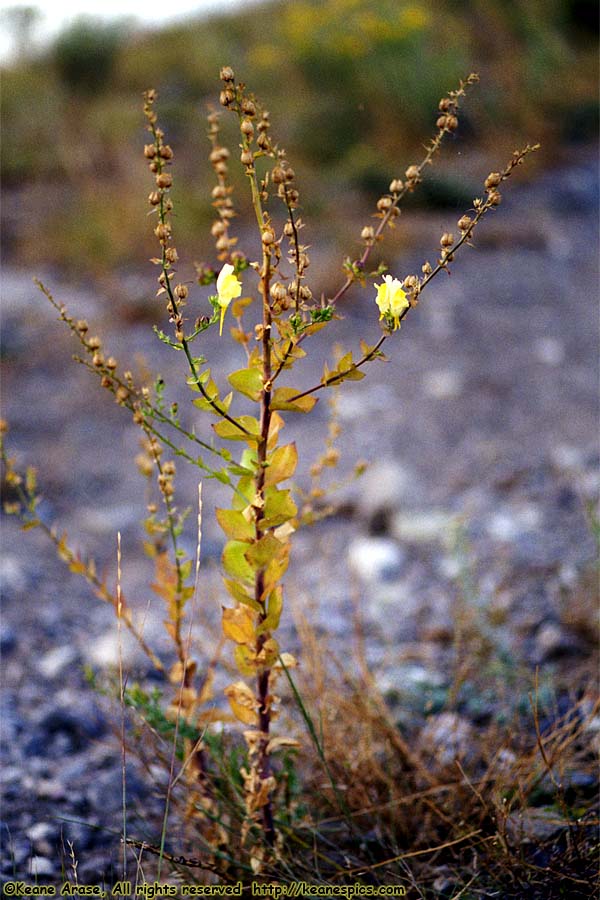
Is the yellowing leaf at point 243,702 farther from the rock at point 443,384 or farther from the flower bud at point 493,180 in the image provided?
the rock at point 443,384

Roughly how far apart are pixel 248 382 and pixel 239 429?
6 centimetres

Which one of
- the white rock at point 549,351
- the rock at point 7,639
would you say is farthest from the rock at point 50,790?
the white rock at point 549,351

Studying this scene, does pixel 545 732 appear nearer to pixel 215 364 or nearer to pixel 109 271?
pixel 215 364

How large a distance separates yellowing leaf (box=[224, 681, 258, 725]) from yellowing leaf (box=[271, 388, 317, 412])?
43 centimetres

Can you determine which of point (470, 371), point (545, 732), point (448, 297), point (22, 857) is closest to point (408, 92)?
point (448, 297)

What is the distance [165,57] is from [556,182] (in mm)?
5258

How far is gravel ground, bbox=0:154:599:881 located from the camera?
166 cm

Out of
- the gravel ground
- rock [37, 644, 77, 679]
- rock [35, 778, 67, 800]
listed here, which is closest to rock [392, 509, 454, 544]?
the gravel ground

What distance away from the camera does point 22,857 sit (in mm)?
1312

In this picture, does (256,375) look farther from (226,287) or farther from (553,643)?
(553,643)

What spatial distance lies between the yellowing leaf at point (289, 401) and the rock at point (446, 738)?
2.55ft

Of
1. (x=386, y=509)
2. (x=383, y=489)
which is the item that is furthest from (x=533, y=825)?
(x=383, y=489)

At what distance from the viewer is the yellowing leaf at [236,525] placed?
1069 millimetres

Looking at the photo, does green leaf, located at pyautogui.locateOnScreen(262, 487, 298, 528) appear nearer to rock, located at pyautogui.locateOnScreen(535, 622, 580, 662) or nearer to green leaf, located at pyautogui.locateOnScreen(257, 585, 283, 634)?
green leaf, located at pyautogui.locateOnScreen(257, 585, 283, 634)
